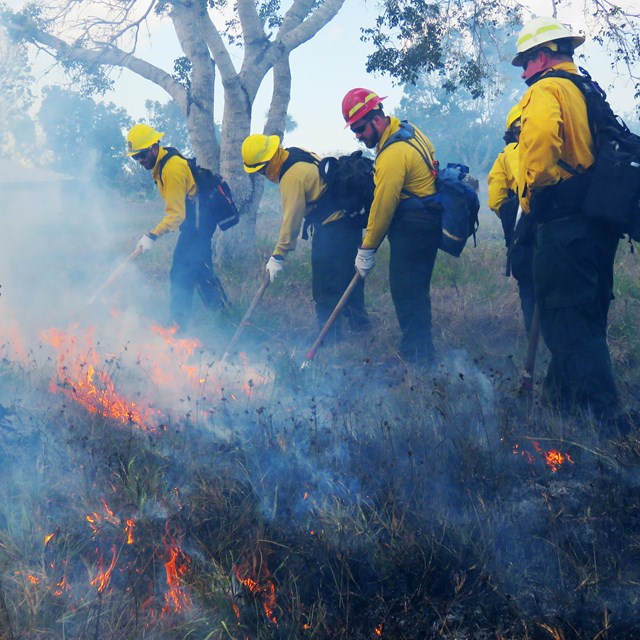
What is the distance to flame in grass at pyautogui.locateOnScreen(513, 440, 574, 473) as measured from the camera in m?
3.47

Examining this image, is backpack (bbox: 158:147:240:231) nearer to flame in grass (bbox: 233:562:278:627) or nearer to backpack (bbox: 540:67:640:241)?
backpack (bbox: 540:67:640:241)

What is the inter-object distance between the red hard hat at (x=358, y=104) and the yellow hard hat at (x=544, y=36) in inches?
52.0

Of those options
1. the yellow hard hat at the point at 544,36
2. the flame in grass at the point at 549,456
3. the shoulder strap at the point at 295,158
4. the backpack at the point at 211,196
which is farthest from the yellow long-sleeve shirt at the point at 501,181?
the backpack at the point at 211,196

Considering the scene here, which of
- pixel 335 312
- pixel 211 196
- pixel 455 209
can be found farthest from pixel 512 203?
pixel 211 196

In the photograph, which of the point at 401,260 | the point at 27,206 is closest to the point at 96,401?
the point at 401,260

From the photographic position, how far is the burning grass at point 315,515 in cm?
265

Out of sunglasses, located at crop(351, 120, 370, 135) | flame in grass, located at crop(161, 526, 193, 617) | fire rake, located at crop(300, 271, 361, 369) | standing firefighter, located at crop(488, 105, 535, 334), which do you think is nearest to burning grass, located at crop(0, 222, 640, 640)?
flame in grass, located at crop(161, 526, 193, 617)

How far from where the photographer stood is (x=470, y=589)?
107 inches

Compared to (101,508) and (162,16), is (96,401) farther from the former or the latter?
(162,16)

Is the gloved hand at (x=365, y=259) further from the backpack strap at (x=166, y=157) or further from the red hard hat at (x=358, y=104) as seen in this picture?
the backpack strap at (x=166, y=157)

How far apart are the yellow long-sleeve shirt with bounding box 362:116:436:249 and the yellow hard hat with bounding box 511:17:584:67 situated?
1219mm

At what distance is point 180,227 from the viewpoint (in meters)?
6.52

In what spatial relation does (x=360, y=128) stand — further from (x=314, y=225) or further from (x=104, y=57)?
(x=104, y=57)

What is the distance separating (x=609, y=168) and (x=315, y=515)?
7.69 ft
